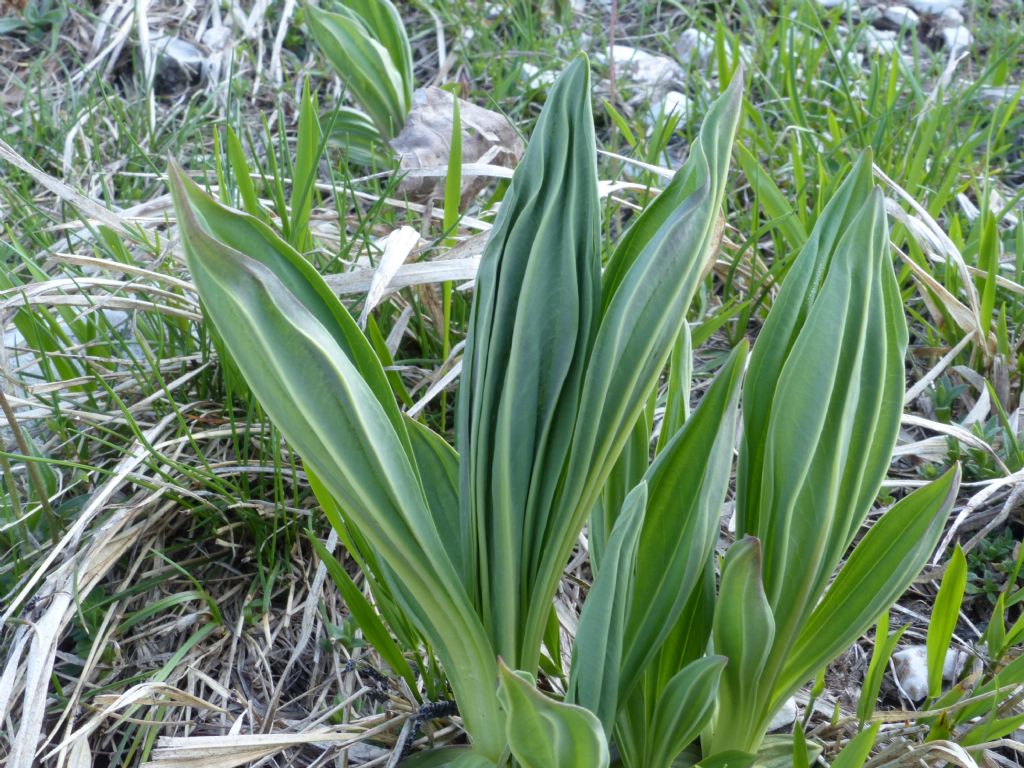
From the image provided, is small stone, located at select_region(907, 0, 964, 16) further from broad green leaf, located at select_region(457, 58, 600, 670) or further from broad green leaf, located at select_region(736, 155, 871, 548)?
broad green leaf, located at select_region(457, 58, 600, 670)

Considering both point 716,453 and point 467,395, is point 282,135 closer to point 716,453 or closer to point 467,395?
point 467,395

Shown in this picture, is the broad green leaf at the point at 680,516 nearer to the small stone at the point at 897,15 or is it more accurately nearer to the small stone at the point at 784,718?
the small stone at the point at 784,718

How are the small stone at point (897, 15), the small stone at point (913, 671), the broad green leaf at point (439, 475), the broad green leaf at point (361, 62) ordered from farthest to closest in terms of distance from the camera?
the small stone at point (897, 15)
the broad green leaf at point (361, 62)
the small stone at point (913, 671)
the broad green leaf at point (439, 475)

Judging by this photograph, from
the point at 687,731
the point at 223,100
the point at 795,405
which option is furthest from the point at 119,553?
the point at 223,100

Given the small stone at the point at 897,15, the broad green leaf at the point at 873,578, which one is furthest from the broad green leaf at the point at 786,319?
the small stone at the point at 897,15

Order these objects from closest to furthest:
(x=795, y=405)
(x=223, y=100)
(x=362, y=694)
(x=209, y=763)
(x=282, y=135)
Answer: (x=795, y=405), (x=209, y=763), (x=362, y=694), (x=282, y=135), (x=223, y=100)

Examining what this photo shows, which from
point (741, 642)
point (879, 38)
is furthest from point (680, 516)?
point (879, 38)
